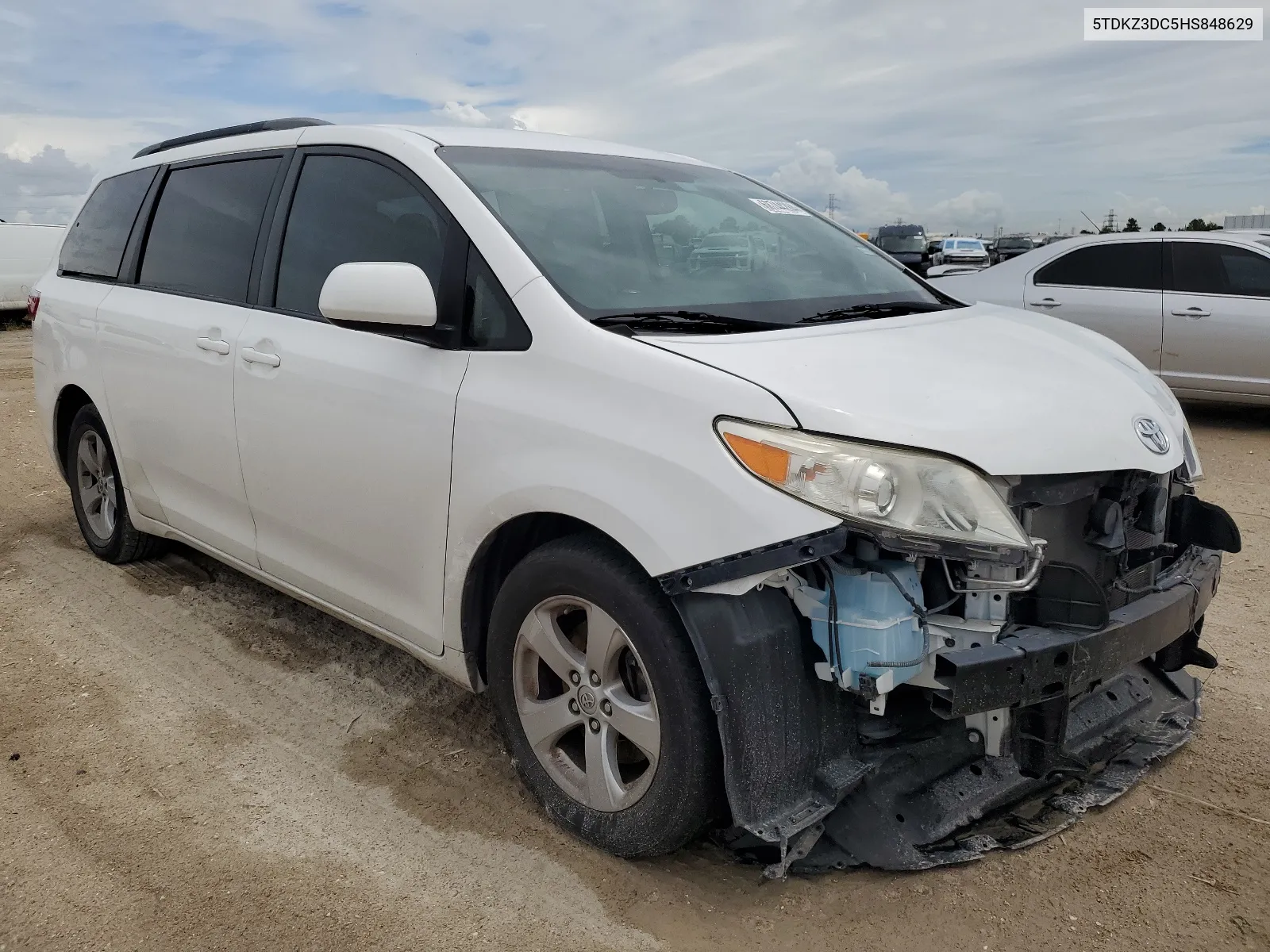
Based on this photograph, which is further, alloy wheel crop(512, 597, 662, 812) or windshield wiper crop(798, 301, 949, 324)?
windshield wiper crop(798, 301, 949, 324)

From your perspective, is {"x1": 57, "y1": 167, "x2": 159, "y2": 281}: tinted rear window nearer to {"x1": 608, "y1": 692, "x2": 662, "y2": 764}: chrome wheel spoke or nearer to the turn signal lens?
{"x1": 608, "y1": 692, "x2": 662, "y2": 764}: chrome wheel spoke

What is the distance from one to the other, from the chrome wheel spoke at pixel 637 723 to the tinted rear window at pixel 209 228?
2112 millimetres

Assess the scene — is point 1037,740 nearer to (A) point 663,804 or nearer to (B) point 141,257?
(A) point 663,804

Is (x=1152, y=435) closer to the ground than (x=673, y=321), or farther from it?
closer to the ground

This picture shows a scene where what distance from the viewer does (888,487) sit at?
85.7 inches

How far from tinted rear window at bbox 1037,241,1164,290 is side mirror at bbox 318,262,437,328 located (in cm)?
753

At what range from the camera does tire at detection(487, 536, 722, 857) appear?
234cm

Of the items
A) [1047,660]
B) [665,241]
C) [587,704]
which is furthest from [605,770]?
[665,241]

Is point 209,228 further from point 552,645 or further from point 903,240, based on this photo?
point 903,240

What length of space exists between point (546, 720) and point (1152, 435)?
1.74 meters

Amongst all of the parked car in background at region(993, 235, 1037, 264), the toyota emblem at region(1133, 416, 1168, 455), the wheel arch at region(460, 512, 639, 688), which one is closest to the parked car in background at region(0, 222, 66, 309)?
the wheel arch at region(460, 512, 639, 688)

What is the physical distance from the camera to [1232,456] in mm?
7309

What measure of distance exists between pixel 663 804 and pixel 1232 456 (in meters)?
6.52

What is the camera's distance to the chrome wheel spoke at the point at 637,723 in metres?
2.42
